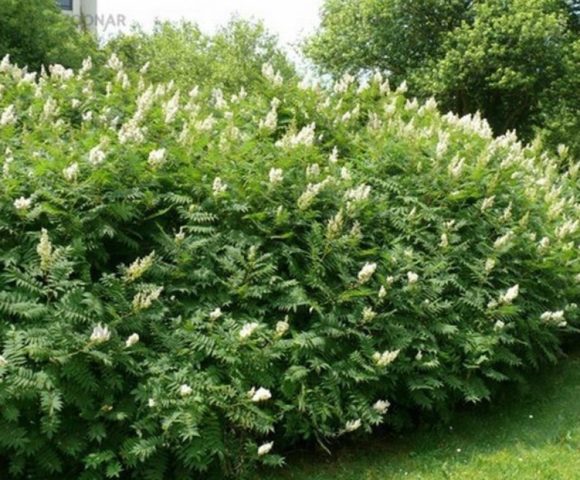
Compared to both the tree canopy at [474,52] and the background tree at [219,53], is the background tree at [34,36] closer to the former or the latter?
the tree canopy at [474,52]

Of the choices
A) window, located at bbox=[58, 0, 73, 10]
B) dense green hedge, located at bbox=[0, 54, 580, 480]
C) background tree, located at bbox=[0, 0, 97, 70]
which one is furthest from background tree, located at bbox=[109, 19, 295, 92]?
dense green hedge, located at bbox=[0, 54, 580, 480]

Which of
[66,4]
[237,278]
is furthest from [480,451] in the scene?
[66,4]

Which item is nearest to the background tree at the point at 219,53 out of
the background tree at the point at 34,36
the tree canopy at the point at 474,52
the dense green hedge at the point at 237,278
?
the tree canopy at the point at 474,52

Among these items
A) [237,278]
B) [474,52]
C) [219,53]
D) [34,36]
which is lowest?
[237,278]

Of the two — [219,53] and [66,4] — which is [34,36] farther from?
[219,53]

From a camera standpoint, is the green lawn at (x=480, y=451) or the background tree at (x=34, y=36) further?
the background tree at (x=34, y=36)

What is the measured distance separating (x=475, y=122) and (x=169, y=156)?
3.89 metres

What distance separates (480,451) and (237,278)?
2.24 m

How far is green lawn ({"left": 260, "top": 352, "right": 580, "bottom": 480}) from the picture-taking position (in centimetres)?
477

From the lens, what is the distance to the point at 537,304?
5867 millimetres

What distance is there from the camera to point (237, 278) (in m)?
4.44

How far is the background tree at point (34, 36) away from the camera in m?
16.0

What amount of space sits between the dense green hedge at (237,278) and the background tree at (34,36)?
10.9 m

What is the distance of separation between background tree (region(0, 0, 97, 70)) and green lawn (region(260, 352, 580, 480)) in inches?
509
